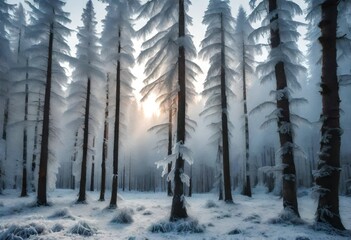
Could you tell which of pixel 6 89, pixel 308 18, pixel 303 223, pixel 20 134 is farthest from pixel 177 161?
pixel 20 134

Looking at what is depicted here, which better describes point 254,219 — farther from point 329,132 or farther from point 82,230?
point 82,230

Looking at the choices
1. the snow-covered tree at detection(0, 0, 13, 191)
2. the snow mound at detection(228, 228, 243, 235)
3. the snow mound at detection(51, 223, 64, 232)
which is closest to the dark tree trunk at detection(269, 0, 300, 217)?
the snow mound at detection(228, 228, 243, 235)

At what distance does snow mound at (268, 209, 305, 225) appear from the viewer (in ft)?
30.5

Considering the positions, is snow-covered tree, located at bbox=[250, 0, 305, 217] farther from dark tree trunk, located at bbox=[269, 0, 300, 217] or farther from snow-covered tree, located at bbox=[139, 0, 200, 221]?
snow-covered tree, located at bbox=[139, 0, 200, 221]

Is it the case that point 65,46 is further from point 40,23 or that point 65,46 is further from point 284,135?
point 284,135

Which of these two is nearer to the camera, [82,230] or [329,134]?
[329,134]

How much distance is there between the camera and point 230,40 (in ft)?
66.5

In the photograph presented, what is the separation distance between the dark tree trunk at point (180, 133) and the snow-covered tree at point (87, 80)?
9808mm

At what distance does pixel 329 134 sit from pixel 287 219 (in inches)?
136

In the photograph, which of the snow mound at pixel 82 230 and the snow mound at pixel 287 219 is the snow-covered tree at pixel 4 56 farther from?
the snow mound at pixel 287 219

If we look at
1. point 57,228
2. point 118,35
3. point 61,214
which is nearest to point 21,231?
point 57,228

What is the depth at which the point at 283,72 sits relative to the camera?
10.9 meters

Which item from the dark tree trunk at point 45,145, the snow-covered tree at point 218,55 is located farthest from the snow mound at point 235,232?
the dark tree trunk at point 45,145

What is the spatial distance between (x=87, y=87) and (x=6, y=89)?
6.97 metres
